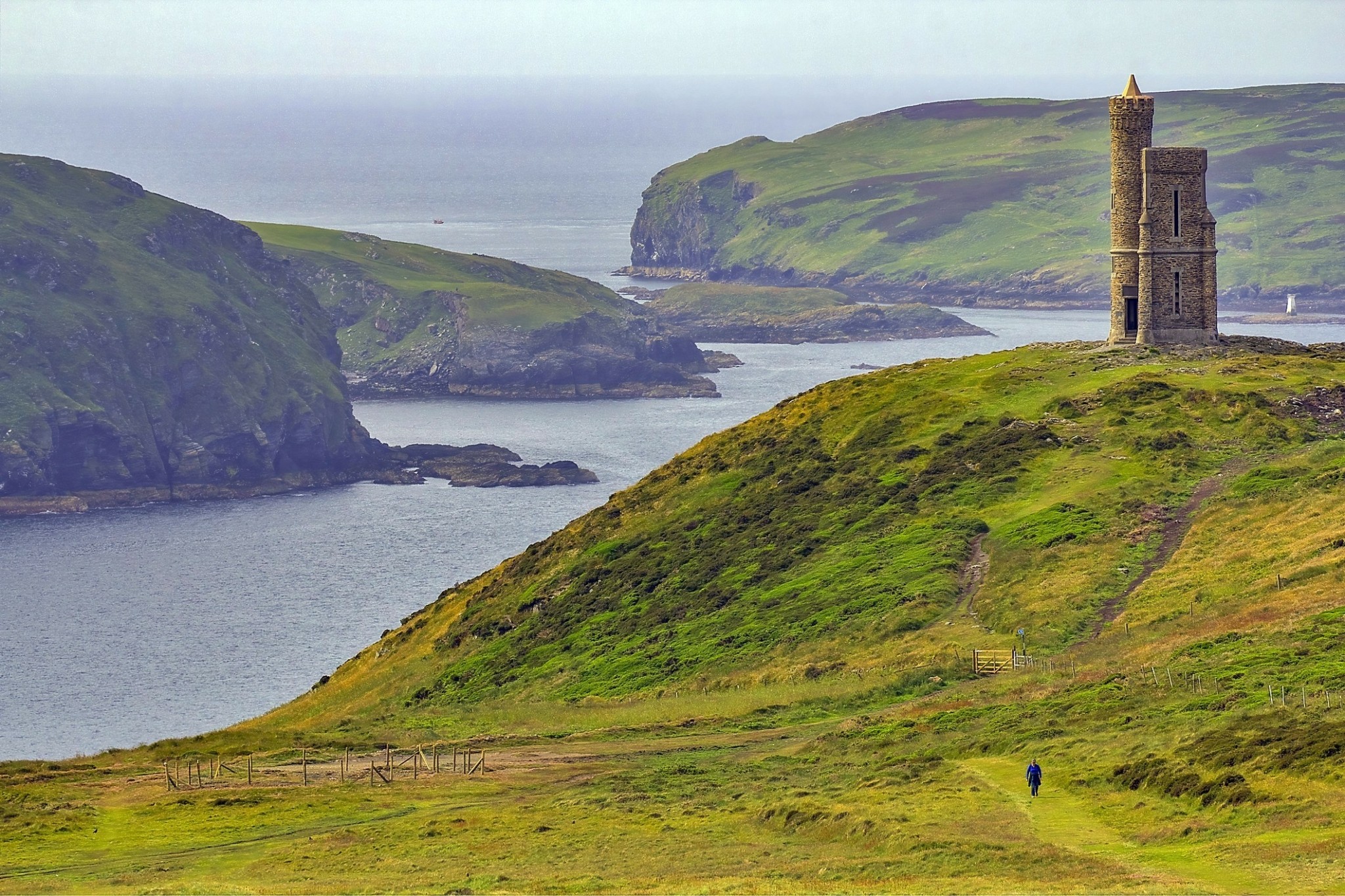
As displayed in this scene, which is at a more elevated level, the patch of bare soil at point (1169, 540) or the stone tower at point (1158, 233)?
the stone tower at point (1158, 233)

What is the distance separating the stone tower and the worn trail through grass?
48.6 meters

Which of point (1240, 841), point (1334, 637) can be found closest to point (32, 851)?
point (1240, 841)

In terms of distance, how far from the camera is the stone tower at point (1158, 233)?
9706 centimetres

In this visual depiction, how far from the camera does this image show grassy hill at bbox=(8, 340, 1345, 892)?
4603cm

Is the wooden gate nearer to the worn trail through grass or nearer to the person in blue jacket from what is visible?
the worn trail through grass

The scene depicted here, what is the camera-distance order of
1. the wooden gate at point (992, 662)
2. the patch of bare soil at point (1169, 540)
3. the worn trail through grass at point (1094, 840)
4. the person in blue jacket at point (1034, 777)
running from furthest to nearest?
the patch of bare soil at point (1169, 540) → the wooden gate at point (992, 662) → the person in blue jacket at point (1034, 777) → the worn trail through grass at point (1094, 840)

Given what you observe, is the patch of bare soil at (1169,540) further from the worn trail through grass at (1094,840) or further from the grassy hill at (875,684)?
the worn trail through grass at (1094,840)

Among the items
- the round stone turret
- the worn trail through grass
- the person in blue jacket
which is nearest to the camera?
the worn trail through grass

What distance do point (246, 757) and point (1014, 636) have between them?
977 inches

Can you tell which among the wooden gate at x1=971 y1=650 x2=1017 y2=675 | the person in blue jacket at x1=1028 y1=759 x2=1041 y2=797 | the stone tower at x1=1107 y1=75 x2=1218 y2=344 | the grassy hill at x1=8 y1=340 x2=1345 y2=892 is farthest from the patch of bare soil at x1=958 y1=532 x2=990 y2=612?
the person in blue jacket at x1=1028 y1=759 x2=1041 y2=797

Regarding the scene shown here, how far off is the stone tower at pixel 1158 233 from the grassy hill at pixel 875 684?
7.66ft

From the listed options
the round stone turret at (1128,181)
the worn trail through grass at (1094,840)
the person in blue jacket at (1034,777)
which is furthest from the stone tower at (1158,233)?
the person in blue jacket at (1034,777)

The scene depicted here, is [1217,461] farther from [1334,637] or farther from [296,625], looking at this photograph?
[296,625]

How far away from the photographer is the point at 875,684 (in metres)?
68.2
